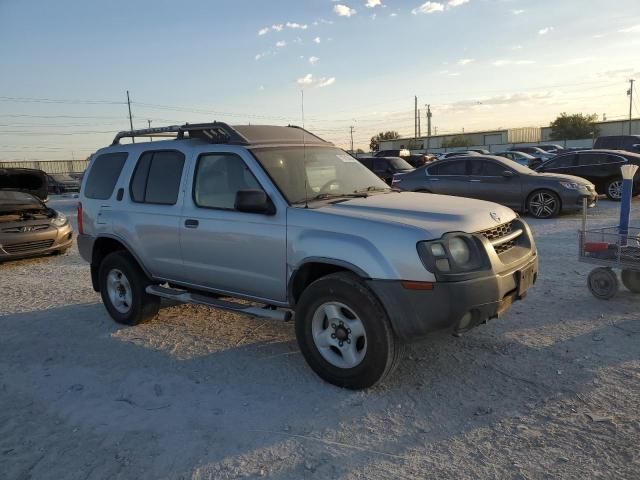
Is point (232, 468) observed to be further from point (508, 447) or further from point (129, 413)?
point (508, 447)

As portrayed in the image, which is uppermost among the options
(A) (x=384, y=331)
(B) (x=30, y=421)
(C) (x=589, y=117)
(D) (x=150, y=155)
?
(C) (x=589, y=117)

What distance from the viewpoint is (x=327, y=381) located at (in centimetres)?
406

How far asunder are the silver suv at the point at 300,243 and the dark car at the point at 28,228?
4.32 metres

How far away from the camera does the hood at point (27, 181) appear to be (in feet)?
41.4

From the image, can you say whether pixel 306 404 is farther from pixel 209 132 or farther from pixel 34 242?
pixel 34 242

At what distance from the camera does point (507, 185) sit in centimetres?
1282

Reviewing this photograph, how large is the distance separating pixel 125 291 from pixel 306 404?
2.95 metres

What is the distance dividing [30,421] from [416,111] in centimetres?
8641

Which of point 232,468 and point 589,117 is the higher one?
point 589,117

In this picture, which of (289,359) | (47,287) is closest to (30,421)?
(289,359)

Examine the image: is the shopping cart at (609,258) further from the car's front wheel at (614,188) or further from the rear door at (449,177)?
the car's front wheel at (614,188)

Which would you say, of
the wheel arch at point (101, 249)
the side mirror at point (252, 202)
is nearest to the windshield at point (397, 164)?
the wheel arch at point (101, 249)

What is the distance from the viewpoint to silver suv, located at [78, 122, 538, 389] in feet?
12.0

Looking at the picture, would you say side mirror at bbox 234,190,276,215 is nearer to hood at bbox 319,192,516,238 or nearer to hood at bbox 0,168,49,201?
hood at bbox 319,192,516,238
